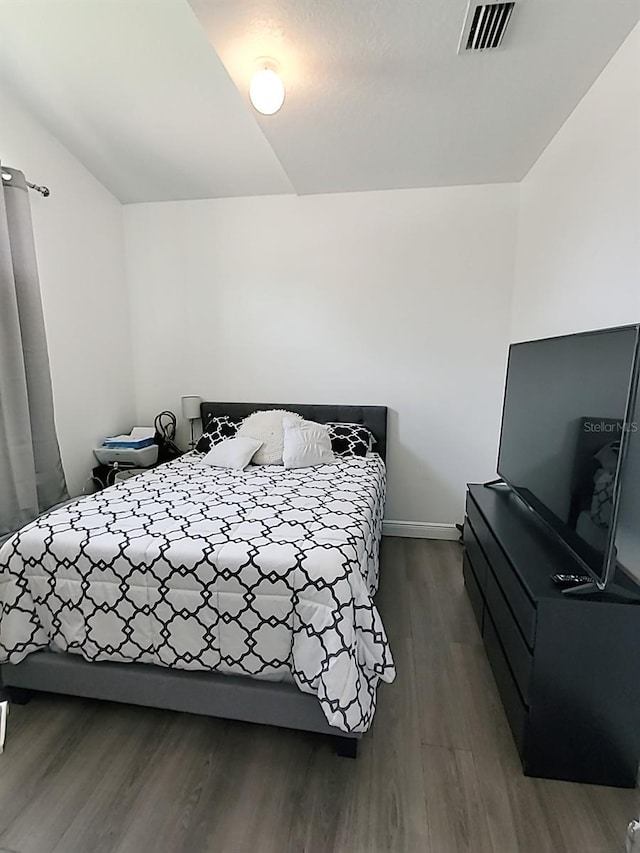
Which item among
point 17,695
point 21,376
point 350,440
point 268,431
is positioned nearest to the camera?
point 17,695

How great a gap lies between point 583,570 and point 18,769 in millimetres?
2048

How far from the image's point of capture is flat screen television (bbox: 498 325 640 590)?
129 cm

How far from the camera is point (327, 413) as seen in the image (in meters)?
3.30

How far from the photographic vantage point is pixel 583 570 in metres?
1.50

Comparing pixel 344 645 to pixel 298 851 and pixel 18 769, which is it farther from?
pixel 18 769

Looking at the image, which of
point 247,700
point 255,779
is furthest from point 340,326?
point 255,779

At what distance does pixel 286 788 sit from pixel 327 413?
229 cm

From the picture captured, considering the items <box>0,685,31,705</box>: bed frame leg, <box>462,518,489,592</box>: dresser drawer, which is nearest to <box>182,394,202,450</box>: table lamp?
<box>0,685,31,705</box>: bed frame leg

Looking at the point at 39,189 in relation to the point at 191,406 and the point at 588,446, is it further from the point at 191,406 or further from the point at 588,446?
the point at 588,446

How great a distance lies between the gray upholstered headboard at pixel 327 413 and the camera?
3.23 m

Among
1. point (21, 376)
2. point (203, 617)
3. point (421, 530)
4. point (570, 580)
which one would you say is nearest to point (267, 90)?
point (21, 376)

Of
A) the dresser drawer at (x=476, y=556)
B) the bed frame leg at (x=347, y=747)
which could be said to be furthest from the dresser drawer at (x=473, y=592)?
the bed frame leg at (x=347, y=747)

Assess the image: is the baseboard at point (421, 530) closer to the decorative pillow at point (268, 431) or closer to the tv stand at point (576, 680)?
the decorative pillow at point (268, 431)

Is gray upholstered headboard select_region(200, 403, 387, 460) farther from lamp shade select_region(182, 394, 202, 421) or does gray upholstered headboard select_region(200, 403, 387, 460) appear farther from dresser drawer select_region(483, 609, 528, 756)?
dresser drawer select_region(483, 609, 528, 756)
